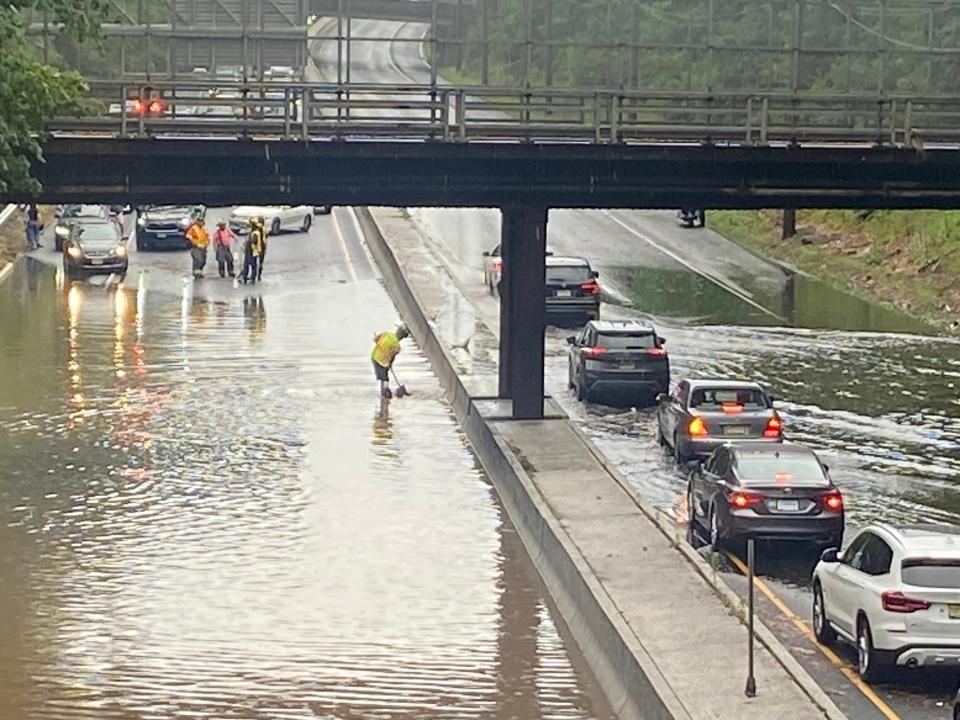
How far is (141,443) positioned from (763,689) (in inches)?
702

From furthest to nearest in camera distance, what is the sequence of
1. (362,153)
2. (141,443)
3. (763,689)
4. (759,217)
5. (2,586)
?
1. (759,217)
2. (141,443)
3. (362,153)
4. (2,586)
5. (763,689)

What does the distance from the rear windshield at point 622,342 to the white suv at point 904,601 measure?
698 inches

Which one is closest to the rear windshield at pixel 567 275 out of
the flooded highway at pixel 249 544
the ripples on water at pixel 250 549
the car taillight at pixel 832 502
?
the flooded highway at pixel 249 544

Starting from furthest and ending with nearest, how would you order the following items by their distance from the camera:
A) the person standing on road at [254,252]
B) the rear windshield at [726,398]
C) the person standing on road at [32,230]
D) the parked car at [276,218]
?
1. the parked car at [276,218]
2. the person standing on road at [32,230]
3. the person standing on road at [254,252]
4. the rear windshield at [726,398]

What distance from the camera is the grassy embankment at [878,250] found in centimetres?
5203

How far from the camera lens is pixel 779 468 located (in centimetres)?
2372

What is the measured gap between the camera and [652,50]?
33812 millimetres

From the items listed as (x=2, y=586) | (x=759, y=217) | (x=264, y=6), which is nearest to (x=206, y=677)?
(x=2, y=586)

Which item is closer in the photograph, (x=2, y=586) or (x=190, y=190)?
(x=2, y=586)

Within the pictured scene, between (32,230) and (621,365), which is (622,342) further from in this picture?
(32,230)

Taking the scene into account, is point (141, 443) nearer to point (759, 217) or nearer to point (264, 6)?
point (264, 6)

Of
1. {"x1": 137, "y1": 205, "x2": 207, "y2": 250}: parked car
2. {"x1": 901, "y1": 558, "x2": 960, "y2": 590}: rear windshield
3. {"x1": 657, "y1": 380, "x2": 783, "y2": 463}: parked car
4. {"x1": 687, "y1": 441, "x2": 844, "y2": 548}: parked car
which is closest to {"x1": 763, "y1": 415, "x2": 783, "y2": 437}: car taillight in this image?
{"x1": 657, "y1": 380, "x2": 783, "y2": 463}: parked car

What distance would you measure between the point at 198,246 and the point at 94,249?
285 cm

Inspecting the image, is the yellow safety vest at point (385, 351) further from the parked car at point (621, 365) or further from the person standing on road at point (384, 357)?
the parked car at point (621, 365)
